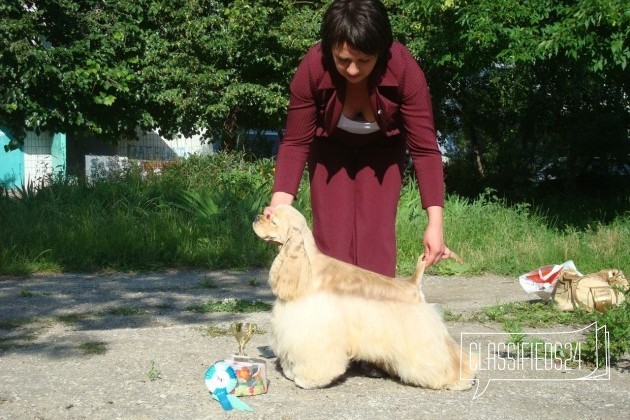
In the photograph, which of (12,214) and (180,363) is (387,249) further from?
(12,214)

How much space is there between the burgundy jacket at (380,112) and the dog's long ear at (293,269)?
534 millimetres

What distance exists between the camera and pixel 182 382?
4.52 meters

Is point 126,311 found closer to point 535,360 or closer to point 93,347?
point 93,347

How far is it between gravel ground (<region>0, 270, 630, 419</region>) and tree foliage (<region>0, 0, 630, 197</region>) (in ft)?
26.8

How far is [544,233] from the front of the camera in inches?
442

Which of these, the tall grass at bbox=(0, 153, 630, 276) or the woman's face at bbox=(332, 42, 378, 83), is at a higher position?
the woman's face at bbox=(332, 42, 378, 83)

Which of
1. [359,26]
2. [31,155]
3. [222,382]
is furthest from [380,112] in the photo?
[31,155]

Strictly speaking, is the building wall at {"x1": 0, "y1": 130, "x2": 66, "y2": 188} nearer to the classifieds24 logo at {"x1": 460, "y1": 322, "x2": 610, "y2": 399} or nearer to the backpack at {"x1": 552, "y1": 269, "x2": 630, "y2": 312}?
the backpack at {"x1": 552, "y1": 269, "x2": 630, "y2": 312}

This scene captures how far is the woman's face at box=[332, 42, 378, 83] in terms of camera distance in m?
4.21

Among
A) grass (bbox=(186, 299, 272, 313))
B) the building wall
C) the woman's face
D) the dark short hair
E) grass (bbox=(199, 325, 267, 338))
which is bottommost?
grass (bbox=(199, 325, 267, 338))

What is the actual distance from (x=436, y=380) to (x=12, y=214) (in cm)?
736

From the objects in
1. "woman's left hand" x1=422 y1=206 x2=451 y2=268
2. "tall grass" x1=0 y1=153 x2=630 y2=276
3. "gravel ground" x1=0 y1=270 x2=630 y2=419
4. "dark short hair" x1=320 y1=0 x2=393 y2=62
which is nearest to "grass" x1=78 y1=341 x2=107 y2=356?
"gravel ground" x1=0 y1=270 x2=630 y2=419

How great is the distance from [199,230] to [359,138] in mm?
5684

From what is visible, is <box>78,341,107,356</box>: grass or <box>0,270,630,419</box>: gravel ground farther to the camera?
<box>78,341,107,356</box>: grass
